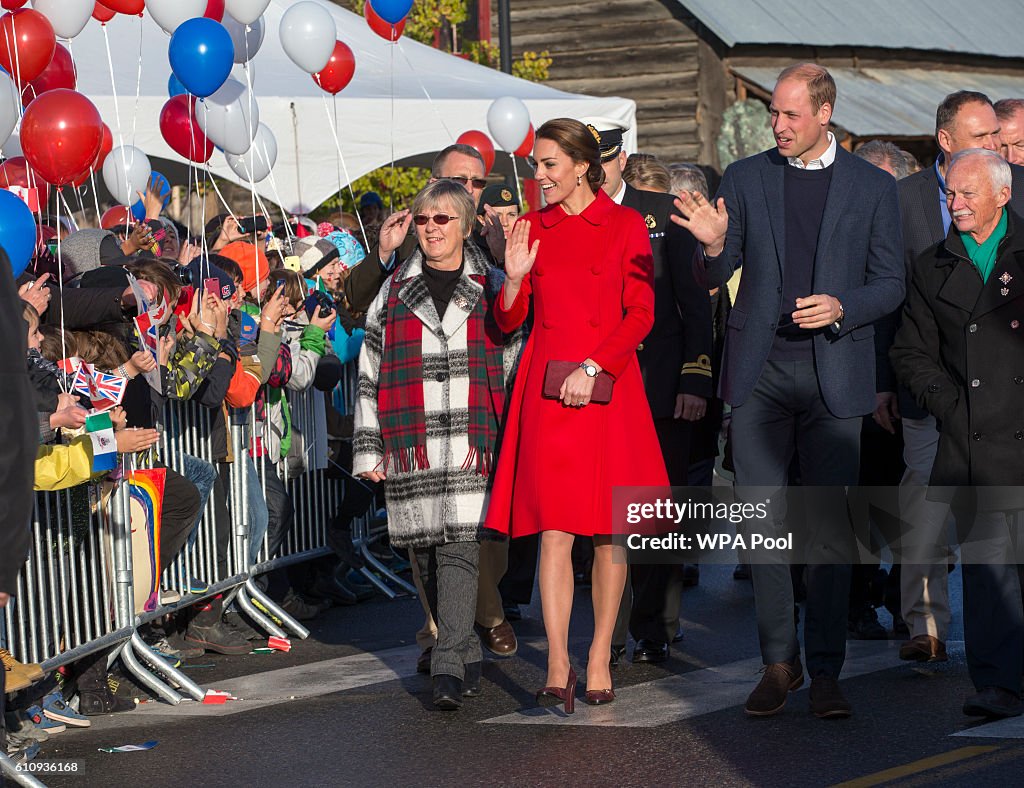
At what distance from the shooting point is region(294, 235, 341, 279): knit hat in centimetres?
1045

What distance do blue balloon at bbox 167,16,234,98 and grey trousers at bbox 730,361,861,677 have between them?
4.40 m

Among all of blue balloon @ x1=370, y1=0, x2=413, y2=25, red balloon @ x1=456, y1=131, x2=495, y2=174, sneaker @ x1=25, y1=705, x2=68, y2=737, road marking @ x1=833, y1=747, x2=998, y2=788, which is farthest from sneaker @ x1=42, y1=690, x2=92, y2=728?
red balloon @ x1=456, y1=131, x2=495, y2=174

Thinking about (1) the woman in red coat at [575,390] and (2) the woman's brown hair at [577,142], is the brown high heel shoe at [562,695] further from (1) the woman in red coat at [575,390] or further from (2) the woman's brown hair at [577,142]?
(2) the woman's brown hair at [577,142]

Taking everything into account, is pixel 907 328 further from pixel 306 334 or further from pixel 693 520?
pixel 306 334

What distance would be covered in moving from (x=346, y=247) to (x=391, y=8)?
2687 millimetres

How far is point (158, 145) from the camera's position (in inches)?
534

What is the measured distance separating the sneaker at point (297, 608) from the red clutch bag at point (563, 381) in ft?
10.6

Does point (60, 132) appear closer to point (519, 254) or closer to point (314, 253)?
point (519, 254)

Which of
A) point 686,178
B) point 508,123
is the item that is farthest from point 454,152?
point 508,123

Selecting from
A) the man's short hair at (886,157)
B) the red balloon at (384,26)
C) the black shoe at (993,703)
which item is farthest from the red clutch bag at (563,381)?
the red balloon at (384,26)

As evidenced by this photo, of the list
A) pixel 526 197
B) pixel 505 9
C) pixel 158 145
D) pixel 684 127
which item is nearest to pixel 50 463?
pixel 158 145

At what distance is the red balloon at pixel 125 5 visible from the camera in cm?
1049

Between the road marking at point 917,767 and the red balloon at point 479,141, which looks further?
the red balloon at point 479,141

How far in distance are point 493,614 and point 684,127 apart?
18144mm
